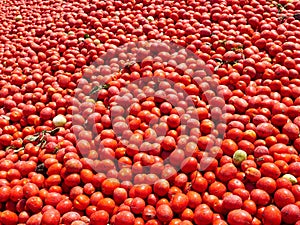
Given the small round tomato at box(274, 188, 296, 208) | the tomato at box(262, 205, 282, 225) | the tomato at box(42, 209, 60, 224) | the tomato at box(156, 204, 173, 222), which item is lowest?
the tomato at box(42, 209, 60, 224)

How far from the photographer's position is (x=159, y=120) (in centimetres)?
419

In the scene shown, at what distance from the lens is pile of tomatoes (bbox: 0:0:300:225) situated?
11.5ft

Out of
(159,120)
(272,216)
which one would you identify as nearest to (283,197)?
(272,216)

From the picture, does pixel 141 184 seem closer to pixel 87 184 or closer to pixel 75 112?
pixel 87 184

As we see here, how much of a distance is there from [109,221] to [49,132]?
1.69m

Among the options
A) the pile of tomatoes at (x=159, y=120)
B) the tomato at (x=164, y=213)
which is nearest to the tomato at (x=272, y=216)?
the pile of tomatoes at (x=159, y=120)

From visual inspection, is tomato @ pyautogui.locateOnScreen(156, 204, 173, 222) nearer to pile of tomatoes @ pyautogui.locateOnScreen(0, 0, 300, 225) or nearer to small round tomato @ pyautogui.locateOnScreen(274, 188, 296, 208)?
pile of tomatoes @ pyautogui.locateOnScreen(0, 0, 300, 225)

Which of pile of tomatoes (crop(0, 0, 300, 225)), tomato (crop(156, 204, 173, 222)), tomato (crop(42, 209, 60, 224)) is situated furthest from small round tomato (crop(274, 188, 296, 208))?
tomato (crop(42, 209, 60, 224))

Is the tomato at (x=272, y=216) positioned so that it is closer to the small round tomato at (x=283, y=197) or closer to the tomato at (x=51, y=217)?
the small round tomato at (x=283, y=197)

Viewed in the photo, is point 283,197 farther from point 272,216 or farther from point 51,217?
point 51,217

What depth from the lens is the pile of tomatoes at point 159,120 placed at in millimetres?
3490

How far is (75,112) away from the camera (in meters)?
4.57

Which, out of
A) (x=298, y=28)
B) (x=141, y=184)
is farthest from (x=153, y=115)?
(x=298, y=28)

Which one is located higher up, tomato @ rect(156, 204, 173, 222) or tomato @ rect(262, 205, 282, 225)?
tomato @ rect(262, 205, 282, 225)
